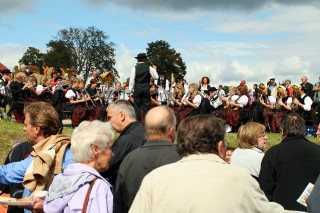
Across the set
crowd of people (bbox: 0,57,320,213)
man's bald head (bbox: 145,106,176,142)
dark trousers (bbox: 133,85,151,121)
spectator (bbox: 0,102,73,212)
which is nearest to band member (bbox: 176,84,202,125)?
dark trousers (bbox: 133,85,151,121)

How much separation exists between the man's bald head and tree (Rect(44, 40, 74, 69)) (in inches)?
3492

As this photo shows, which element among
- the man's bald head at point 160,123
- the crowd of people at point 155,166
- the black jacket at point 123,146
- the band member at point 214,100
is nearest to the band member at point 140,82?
the band member at point 214,100

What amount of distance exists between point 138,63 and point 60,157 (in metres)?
12.0

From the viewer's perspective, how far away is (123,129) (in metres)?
4.90

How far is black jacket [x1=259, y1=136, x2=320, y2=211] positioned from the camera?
502 cm

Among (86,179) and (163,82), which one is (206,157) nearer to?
(86,179)

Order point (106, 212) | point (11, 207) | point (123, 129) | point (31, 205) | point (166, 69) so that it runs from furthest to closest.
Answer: point (166, 69) < point (123, 129) < point (11, 207) < point (31, 205) < point (106, 212)

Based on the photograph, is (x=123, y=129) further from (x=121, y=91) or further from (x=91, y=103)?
(x=121, y=91)

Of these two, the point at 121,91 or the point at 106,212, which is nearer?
the point at 106,212

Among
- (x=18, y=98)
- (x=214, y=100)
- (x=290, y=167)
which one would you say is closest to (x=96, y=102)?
(x=18, y=98)

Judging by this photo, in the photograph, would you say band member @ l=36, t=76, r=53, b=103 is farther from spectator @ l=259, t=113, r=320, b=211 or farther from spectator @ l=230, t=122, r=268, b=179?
spectator @ l=259, t=113, r=320, b=211

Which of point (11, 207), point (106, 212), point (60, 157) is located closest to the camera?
point (106, 212)

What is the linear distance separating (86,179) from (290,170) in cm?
246

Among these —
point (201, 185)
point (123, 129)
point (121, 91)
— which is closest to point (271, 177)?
point (123, 129)
